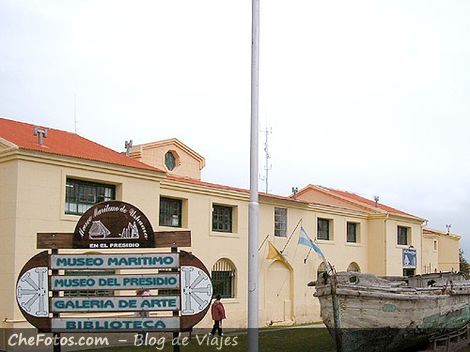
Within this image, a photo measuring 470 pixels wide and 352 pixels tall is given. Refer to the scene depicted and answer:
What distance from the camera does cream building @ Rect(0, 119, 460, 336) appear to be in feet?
67.2

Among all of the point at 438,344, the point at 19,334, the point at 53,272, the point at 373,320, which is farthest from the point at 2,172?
the point at 438,344

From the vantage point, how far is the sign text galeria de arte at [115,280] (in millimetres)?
12469

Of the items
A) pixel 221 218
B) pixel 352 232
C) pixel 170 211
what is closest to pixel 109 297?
pixel 170 211

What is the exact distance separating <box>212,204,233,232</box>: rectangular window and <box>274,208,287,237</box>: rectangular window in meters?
2.91

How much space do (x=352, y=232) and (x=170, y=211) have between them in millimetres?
14506

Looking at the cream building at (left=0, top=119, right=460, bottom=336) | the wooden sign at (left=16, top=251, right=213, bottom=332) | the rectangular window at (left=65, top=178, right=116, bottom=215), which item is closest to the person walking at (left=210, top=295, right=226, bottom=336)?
the cream building at (left=0, top=119, right=460, bottom=336)

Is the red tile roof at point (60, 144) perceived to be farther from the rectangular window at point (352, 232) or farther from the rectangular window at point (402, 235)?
the rectangular window at point (402, 235)

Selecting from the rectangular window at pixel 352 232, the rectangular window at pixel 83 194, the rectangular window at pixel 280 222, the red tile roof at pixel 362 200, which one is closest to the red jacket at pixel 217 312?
the rectangular window at pixel 83 194

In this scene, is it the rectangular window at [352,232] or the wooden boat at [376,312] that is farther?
the rectangular window at [352,232]

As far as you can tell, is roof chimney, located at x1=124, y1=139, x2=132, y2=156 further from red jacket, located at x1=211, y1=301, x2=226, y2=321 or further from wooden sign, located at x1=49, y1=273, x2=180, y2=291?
wooden sign, located at x1=49, y1=273, x2=180, y2=291

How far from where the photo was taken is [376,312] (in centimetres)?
1758

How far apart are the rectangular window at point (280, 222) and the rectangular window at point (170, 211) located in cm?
589

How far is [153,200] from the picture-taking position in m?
24.0

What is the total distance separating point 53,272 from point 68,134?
48.1 ft
